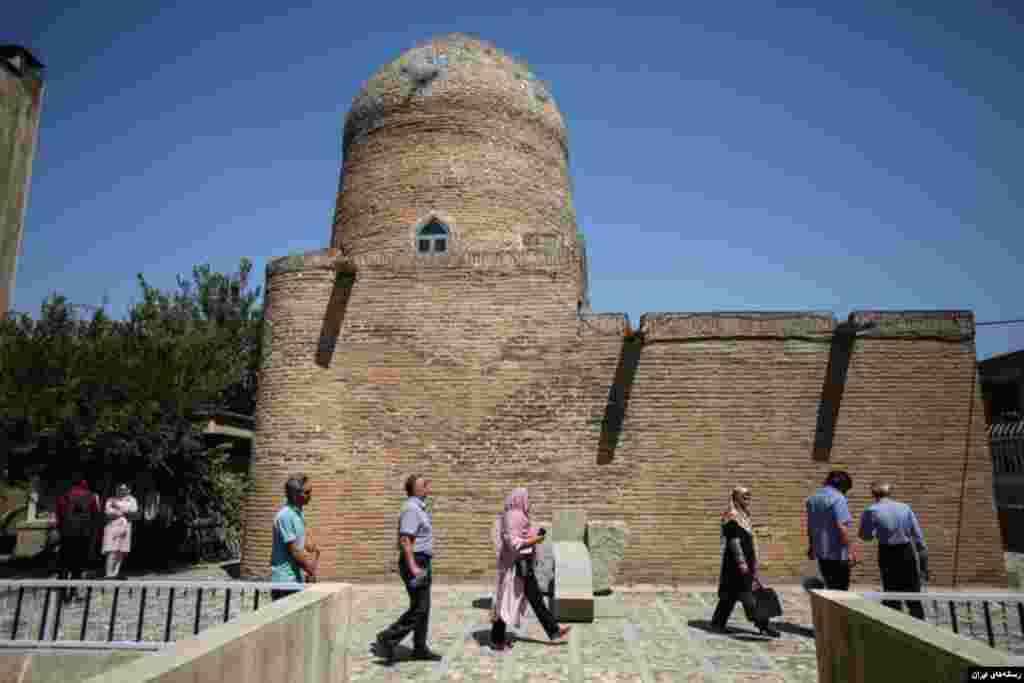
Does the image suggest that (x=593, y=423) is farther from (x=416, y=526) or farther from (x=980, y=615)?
(x=980, y=615)

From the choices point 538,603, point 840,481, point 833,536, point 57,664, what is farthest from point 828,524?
point 57,664

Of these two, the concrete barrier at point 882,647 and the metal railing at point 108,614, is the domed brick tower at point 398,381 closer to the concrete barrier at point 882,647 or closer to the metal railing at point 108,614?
the metal railing at point 108,614

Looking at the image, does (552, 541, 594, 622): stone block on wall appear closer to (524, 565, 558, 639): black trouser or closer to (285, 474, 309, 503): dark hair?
(524, 565, 558, 639): black trouser

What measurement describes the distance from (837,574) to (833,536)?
36 centimetres

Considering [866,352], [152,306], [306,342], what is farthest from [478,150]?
[866,352]

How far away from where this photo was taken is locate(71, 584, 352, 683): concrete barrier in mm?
2436

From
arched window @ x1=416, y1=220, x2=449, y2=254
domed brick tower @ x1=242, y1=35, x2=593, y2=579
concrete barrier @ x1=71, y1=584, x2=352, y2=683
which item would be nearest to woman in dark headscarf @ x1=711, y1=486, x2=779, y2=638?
domed brick tower @ x1=242, y1=35, x2=593, y2=579

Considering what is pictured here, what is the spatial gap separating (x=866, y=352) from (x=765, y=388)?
1.54 meters

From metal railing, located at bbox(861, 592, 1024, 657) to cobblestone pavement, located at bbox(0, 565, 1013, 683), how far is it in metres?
0.11

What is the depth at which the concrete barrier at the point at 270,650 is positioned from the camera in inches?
95.9

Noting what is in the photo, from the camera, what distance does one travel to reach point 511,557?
5.65 metres

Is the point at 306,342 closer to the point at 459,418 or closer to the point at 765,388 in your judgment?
the point at 459,418

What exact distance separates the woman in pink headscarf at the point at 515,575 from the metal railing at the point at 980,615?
266 centimetres

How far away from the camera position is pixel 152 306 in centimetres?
1266
